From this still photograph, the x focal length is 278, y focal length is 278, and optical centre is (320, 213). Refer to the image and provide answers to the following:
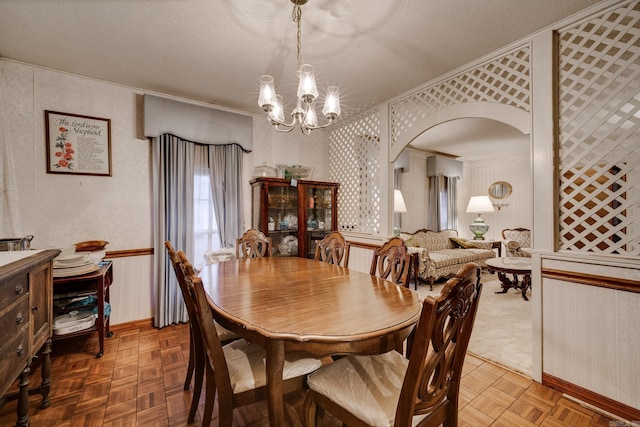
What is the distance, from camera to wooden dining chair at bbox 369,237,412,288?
6.21 feet

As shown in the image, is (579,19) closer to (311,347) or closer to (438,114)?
(438,114)

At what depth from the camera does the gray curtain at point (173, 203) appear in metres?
2.94

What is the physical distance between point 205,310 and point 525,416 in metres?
1.97

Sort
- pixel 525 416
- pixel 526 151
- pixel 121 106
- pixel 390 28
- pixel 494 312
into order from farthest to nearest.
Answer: pixel 526 151
pixel 494 312
pixel 121 106
pixel 390 28
pixel 525 416

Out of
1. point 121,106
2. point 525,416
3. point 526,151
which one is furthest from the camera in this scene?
point 526,151

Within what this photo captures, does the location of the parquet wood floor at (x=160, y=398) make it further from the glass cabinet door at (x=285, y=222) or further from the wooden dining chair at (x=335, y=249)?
the glass cabinet door at (x=285, y=222)

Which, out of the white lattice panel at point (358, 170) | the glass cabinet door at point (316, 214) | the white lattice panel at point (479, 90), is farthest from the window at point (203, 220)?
the white lattice panel at point (479, 90)

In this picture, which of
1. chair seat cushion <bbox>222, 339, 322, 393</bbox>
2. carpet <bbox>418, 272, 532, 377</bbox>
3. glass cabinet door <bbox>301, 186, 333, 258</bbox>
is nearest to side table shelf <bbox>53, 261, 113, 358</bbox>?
chair seat cushion <bbox>222, 339, 322, 393</bbox>

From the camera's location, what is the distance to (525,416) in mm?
1668

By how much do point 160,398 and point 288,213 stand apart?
230 cm

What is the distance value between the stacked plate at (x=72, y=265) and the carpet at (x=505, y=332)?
3329 millimetres

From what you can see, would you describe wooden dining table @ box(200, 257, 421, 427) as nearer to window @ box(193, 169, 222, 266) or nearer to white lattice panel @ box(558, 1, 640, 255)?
white lattice panel @ box(558, 1, 640, 255)

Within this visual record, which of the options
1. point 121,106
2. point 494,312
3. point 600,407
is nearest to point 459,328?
point 600,407

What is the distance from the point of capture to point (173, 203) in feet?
9.86
